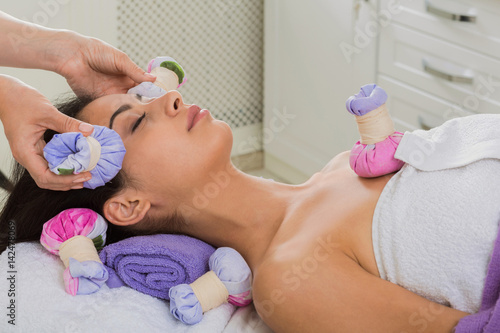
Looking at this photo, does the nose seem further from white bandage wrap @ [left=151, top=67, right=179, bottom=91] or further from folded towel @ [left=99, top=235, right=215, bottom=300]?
folded towel @ [left=99, top=235, right=215, bottom=300]

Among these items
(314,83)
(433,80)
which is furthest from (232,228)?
(314,83)

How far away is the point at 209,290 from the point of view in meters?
1.35

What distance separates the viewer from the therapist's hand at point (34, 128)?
4.30 ft

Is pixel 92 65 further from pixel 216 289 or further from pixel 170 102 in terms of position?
pixel 216 289

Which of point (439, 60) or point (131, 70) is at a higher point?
point (131, 70)

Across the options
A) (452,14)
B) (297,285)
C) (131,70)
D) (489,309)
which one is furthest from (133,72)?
(452,14)

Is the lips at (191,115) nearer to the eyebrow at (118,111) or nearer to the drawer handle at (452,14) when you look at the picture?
the eyebrow at (118,111)

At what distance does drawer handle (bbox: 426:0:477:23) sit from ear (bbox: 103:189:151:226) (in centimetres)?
115

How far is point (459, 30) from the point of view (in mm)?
2111

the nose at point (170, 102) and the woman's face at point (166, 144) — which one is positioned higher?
the nose at point (170, 102)

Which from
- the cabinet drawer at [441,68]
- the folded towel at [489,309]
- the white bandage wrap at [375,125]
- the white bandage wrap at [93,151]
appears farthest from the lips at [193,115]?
the cabinet drawer at [441,68]

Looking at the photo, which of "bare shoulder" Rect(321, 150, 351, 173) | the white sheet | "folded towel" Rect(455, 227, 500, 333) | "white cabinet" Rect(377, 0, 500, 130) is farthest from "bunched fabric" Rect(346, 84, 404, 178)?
"white cabinet" Rect(377, 0, 500, 130)

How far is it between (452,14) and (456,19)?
21mm

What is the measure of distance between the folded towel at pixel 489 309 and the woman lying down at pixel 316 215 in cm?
2
